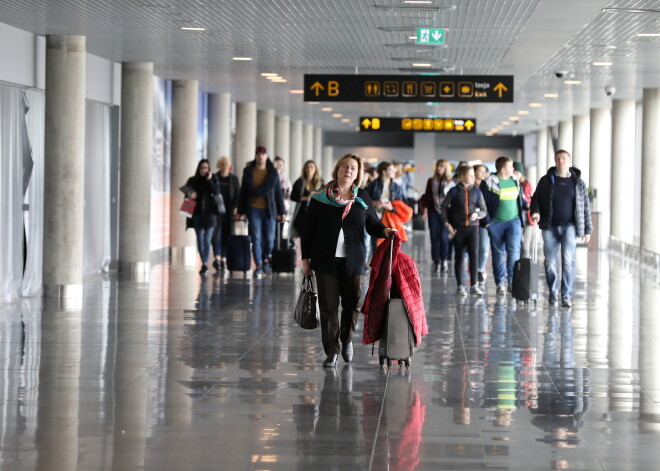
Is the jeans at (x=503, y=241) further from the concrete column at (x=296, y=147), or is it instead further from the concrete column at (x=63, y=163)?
the concrete column at (x=296, y=147)

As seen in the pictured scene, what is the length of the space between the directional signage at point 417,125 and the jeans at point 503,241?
24.8 feet

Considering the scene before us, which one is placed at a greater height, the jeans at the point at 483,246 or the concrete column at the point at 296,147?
the concrete column at the point at 296,147

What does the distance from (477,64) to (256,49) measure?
3849mm

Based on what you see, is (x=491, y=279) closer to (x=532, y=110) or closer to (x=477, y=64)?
(x=477, y=64)

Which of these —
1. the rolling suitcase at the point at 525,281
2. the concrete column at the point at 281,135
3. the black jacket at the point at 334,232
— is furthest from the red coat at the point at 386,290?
the concrete column at the point at 281,135

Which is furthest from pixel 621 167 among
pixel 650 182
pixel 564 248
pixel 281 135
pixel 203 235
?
pixel 564 248

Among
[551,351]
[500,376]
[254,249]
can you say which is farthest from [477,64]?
[500,376]

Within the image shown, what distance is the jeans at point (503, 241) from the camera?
49.9ft

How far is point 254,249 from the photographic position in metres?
18.3

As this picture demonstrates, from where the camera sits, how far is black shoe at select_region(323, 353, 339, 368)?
930 centimetres

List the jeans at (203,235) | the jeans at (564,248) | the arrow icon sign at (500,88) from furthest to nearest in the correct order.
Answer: the jeans at (203,235) → the arrow icon sign at (500,88) → the jeans at (564,248)

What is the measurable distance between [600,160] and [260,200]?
17.6 meters

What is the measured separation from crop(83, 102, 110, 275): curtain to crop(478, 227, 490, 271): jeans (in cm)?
615

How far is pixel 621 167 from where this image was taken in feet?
94.5
